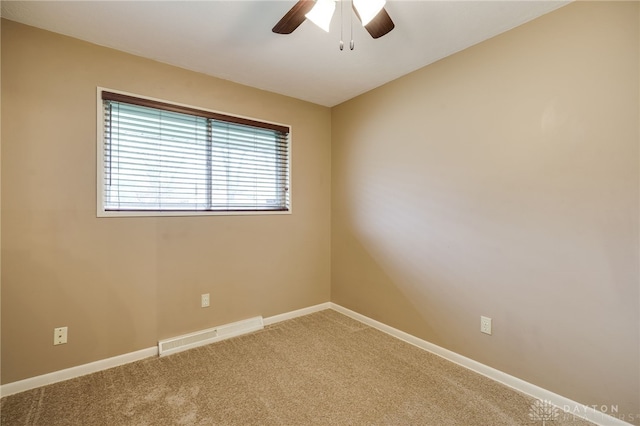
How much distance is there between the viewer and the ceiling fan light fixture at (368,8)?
1420 millimetres

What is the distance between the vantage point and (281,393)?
191 centimetres

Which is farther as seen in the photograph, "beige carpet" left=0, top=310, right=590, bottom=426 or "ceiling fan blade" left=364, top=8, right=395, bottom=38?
"beige carpet" left=0, top=310, right=590, bottom=426

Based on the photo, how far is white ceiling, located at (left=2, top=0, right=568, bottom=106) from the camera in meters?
1.78

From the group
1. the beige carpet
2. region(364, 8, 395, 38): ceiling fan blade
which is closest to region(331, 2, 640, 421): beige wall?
the beige carpet

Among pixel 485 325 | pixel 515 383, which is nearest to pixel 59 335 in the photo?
pixel 485 325

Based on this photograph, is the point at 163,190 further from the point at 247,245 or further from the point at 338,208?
the point at 338,208

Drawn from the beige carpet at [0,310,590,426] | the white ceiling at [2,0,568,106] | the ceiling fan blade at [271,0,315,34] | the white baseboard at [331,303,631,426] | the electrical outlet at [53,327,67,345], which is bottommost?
the beige carpet at [0,310,590,426]

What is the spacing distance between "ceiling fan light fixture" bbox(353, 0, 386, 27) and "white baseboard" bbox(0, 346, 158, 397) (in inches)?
112

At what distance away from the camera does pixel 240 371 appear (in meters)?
2.16

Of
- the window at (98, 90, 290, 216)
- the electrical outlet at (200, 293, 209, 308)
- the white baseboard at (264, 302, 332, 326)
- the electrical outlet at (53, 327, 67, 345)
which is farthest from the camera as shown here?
the white baseboard at (264, 302, 332, 326)

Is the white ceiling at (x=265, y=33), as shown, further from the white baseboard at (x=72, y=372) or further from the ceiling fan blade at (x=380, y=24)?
the white baseboard at (x=72, y=372)

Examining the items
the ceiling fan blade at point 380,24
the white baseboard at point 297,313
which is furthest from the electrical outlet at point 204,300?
→ the ceiling fan blade at point 380,24

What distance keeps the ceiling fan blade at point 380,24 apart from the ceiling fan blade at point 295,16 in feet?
1.12

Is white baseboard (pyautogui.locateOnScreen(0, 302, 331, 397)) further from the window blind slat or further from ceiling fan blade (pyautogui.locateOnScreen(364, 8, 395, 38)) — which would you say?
ceiling fan blade (pyautogui.locateOnScreen(364, 8, 395, 38))
